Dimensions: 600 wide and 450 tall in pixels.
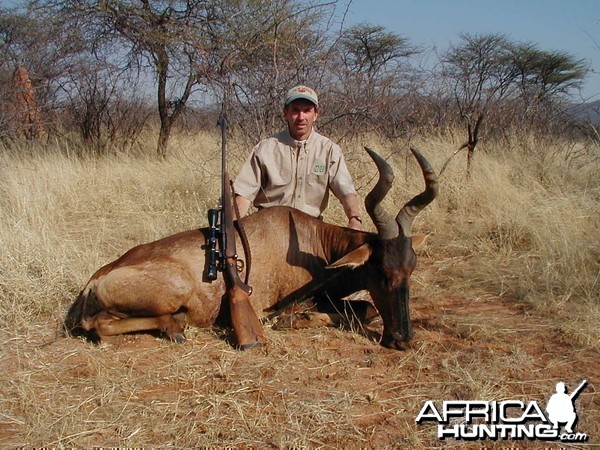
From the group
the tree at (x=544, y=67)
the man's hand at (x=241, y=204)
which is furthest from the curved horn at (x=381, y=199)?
the tree at (x=544, y=67)

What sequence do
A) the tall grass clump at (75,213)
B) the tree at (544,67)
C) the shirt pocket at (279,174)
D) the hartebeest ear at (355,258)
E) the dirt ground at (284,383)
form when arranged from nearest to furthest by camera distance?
the dirt ground at (284,383), the hartebeest ear at (355,258), the tall grass clump at (75,213), the shirt pocket at (279,174), the tree at (544,67)

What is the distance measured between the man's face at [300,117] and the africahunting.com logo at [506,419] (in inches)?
109

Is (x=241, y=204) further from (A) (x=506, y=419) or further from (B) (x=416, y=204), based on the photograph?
(A) (x=506, y=419)

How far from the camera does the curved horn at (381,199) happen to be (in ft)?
13.0

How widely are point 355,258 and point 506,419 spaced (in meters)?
1.50

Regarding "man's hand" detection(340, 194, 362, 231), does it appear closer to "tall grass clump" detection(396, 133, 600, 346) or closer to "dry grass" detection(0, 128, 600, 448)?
"dry grass" detection(0, 128, 600, 448)

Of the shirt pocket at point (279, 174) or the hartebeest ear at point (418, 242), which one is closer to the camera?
the hartebeest ear at point (418, 242)

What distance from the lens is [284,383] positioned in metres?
3.55

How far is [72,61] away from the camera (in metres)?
12.0

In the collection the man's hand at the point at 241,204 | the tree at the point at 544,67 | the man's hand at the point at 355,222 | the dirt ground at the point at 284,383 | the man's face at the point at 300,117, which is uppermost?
the tree at the point at 544,67

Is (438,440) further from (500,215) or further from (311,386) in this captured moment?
(500,215)

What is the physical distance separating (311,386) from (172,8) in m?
9.90

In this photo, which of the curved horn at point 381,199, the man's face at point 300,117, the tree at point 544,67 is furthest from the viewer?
the tree at point 544,67

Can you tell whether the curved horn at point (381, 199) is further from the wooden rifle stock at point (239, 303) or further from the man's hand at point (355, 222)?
the wooden rifle stock at point (239, 303)
